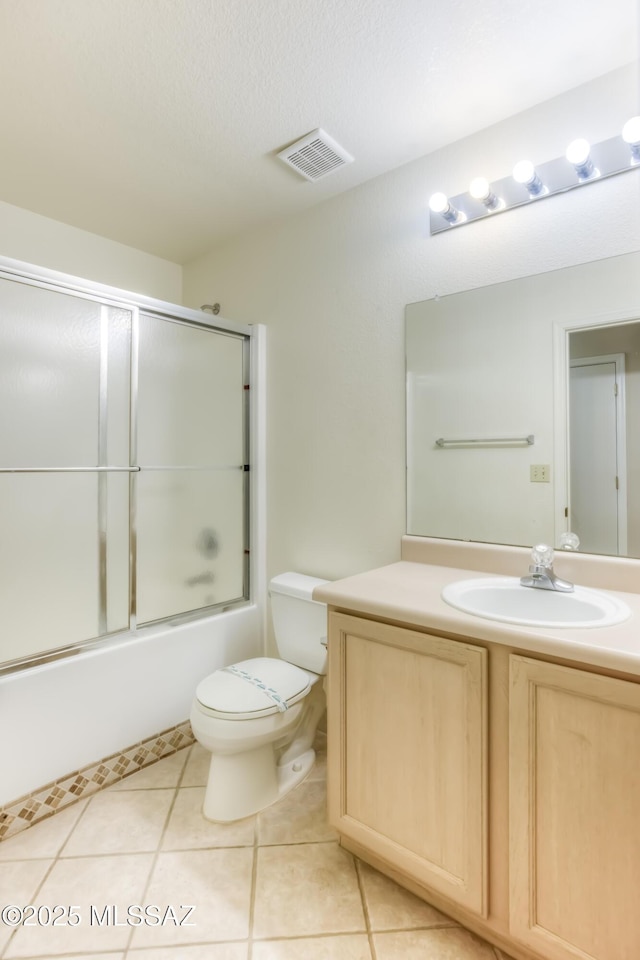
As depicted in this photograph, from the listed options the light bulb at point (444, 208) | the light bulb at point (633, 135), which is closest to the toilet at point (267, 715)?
the light bulb at point (444, 208)

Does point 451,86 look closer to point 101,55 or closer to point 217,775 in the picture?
point 101,55

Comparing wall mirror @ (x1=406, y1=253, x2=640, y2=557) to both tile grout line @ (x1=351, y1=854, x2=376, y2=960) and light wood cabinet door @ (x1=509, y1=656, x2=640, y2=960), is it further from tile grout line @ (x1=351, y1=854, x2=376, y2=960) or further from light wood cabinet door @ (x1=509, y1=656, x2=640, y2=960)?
tile grout line @ (x1=351, y1=854, x2=376, y2=960)

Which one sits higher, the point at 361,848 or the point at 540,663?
the point at 540,663

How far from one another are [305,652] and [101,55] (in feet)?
6.73

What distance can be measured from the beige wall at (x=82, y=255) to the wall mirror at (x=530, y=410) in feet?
5.09

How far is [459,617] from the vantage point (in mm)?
1073

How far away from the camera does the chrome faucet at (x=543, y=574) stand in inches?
50.5

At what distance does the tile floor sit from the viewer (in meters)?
1.12

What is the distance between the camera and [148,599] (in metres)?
1.96

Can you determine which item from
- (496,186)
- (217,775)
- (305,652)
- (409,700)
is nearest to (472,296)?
(496,186)

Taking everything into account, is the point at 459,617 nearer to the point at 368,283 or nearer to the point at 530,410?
the point at 530,410

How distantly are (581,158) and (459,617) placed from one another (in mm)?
1310

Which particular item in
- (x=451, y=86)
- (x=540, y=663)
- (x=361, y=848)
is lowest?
(x=361, y=848)

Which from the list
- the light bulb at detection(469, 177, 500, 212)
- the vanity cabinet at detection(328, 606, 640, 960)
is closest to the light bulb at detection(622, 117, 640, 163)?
the light bulb at detection(469, 177, 500, 212)
